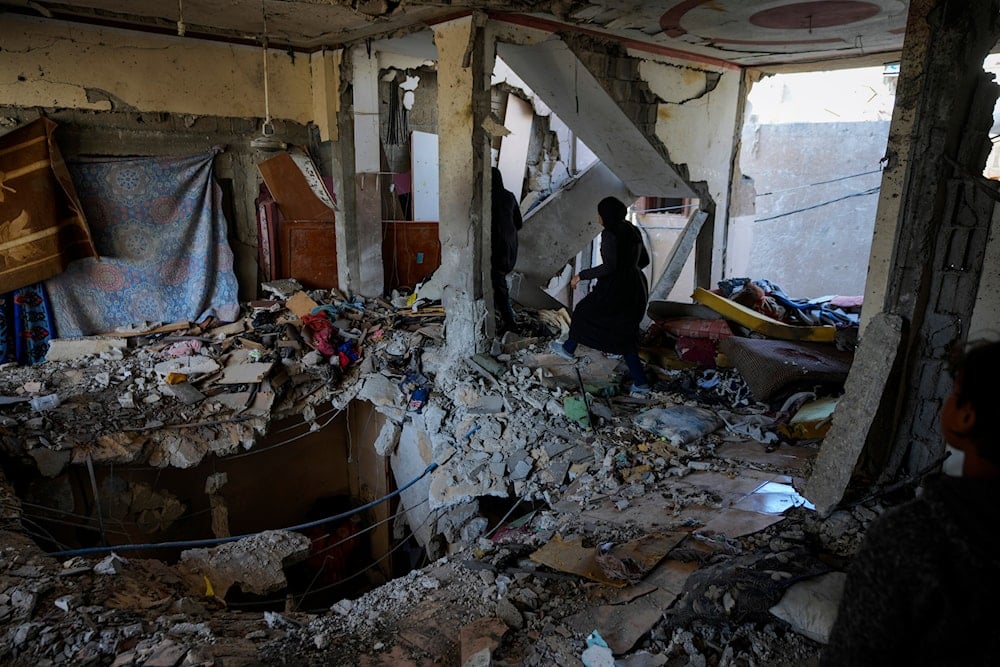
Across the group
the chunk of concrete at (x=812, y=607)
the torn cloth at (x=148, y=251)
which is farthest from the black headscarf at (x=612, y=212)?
the torn cloth at (x=148, y=251)

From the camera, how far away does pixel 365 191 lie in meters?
8.16

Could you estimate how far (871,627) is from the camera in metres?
1.24

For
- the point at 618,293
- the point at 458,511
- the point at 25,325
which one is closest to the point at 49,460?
the point at 25,325

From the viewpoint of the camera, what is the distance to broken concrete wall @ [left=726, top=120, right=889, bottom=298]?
12.5 m

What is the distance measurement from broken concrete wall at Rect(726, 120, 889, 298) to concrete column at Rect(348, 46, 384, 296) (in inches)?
308

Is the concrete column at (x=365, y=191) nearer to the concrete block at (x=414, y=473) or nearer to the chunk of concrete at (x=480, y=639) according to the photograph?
the concrete block at (x=414, y=473)

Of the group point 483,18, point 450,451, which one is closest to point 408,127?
point 483,18

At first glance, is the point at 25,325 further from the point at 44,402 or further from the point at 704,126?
the point at 704,126

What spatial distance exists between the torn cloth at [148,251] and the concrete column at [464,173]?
3305 millimetres

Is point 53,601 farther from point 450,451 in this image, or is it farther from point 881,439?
point 881,439

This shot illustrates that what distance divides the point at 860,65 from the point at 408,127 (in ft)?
20.2

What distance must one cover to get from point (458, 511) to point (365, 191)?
4.72 meters

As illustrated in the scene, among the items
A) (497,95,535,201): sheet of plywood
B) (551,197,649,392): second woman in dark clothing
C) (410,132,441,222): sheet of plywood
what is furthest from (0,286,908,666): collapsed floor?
(497,95,535,201): sheet of plywood

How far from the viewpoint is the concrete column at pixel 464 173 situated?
5.45 m
